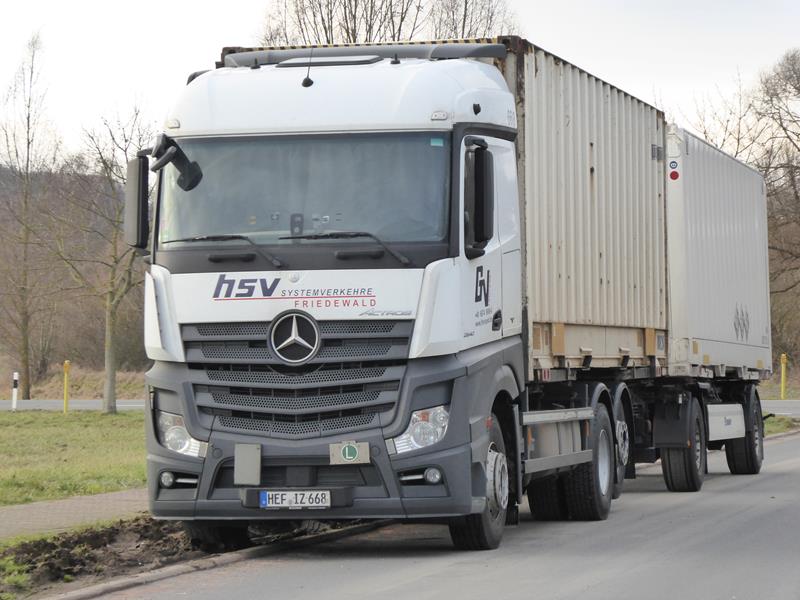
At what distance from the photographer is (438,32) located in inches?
1358

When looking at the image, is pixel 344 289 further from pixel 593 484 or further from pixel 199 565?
pixel 593 484

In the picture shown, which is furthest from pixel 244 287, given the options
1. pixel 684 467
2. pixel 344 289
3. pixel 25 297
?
pixel 25 297

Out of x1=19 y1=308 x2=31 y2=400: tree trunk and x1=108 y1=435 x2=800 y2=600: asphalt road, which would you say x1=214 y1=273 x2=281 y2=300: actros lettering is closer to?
x1=108 y1=435 x2=800 y2=600: asphalt road

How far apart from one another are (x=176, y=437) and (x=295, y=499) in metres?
1.02

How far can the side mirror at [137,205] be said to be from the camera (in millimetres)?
10812

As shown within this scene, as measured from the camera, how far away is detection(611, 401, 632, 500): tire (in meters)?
14.8

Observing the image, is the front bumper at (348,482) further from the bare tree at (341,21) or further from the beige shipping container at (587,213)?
the bare tree at (341,21)

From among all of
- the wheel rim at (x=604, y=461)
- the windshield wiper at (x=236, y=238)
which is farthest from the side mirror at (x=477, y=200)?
the wheel rim at (x=604, y=461)

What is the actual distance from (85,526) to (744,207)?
489 inches

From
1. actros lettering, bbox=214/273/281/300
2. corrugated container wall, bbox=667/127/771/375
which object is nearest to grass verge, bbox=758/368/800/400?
corrugated container wall, bbox=667/127/771/375

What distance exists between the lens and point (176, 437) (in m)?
10.6

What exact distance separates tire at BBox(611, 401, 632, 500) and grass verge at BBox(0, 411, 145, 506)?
214 inches

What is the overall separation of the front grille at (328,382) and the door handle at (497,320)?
1172mm

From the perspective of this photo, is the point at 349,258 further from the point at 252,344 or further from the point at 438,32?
the point at 438,32
